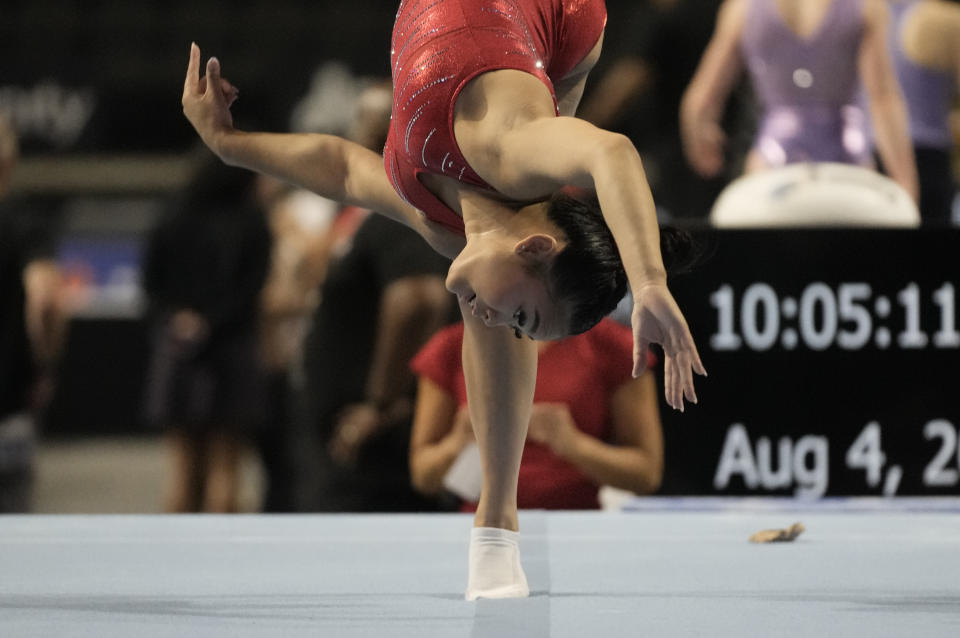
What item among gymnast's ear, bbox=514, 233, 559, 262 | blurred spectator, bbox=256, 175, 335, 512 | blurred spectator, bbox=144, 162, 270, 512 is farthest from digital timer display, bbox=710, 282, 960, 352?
blurred spectator, bbox=144, 162, 270, 512

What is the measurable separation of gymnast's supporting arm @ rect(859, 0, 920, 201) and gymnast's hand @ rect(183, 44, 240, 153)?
173cm

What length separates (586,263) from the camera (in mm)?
1732

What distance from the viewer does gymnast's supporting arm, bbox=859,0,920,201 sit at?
3.16 m

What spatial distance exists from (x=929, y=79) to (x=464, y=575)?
7.40 feet

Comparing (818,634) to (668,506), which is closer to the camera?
(818,634)

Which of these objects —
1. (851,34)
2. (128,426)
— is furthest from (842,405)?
(128,426)

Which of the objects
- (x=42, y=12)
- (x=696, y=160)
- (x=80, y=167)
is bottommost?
(x=696, y=160)

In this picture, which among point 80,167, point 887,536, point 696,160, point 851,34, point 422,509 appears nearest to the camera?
point 887,536

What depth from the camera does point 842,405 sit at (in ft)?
9.27

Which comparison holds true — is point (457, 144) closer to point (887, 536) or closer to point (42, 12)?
point (887, 536)

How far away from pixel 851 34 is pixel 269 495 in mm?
2570

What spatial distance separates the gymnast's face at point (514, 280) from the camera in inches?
67.4

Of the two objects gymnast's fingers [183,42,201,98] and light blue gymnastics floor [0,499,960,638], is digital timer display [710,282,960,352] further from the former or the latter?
gymnast's fingers [183,42,201,98]

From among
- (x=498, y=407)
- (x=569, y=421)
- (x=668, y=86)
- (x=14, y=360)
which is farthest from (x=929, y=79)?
(x=14, y=360)
